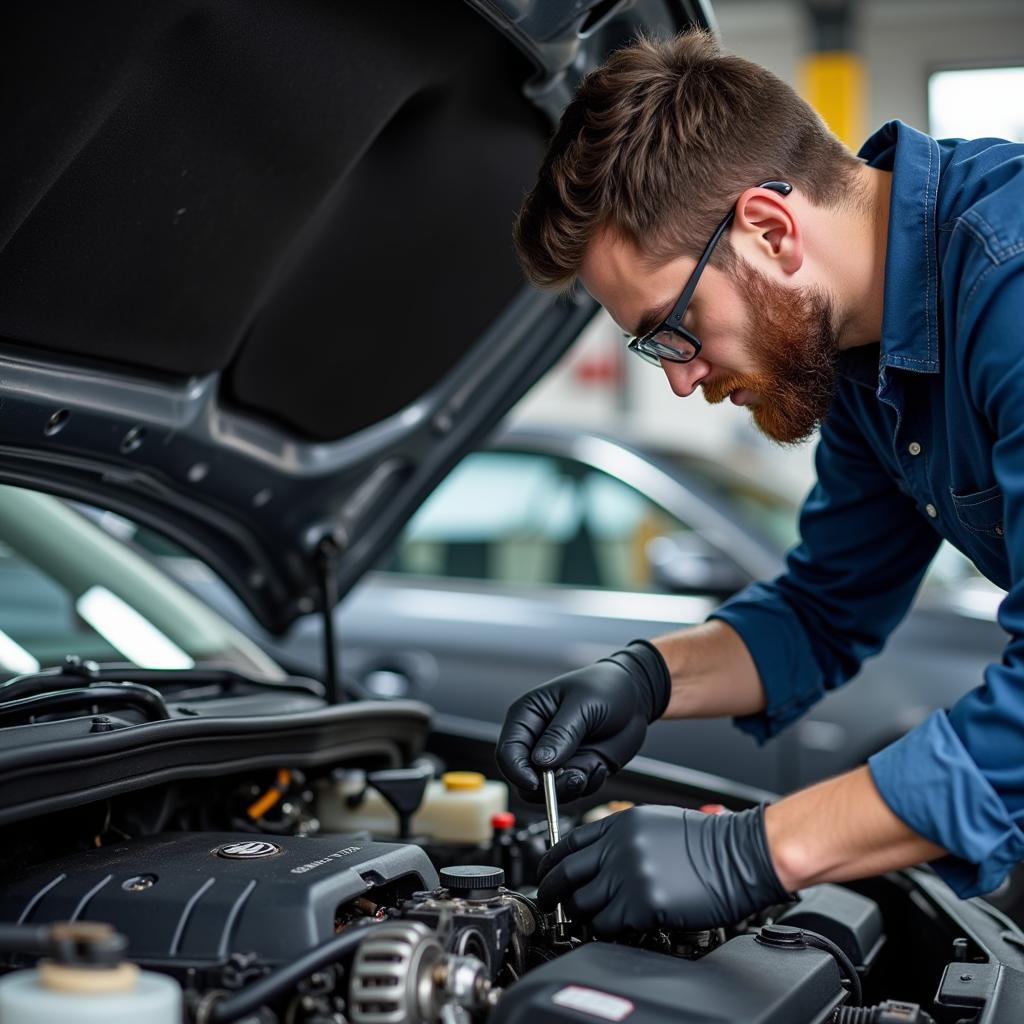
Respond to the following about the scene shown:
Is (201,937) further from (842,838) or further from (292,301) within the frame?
(292,301)

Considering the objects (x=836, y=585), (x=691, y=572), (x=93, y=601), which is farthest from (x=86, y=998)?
(x=691, y=572)

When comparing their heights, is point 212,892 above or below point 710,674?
below

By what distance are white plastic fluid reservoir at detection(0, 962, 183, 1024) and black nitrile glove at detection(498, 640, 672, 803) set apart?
0.71 metres

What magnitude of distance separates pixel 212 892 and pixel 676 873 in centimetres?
49

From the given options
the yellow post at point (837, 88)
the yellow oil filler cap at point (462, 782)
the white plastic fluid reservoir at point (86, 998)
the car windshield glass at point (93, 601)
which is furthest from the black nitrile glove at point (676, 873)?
the yellow post at point (837, 88)

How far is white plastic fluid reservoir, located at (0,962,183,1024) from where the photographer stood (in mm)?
1047

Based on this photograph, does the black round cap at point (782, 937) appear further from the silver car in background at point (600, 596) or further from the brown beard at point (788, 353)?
the silver car in background at point (600, 596)

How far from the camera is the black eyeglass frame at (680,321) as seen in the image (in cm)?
166

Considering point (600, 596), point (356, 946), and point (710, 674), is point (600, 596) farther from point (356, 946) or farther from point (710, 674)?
point (356, 946)

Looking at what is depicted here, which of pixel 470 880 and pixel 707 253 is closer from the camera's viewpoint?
pixel 470 880

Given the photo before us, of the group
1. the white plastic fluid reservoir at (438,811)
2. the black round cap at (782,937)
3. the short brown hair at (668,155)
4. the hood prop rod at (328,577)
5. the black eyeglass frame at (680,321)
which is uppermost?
the short brown hair at (668,155)

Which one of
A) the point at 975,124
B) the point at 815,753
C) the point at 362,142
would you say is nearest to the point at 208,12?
the point at 362,142

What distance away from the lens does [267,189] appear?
1853 millimetres

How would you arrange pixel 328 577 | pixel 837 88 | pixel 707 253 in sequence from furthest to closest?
pixel 837 88 → pixel 328 577 → pixel 707 253
